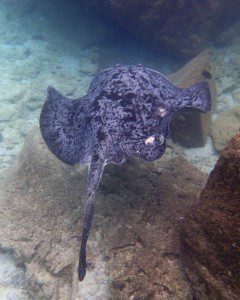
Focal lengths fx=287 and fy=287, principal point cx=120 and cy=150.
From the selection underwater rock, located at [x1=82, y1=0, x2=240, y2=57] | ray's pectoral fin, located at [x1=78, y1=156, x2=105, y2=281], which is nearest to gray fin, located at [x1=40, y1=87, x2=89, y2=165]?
ray's pectoral fin, located at [x1=78, y1=156, x2=105, y2=281]

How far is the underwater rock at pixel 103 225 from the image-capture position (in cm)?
360

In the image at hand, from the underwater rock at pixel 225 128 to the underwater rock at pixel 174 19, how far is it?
3.87 m

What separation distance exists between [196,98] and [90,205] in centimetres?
249

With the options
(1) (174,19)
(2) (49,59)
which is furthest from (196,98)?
(2) (49,59)

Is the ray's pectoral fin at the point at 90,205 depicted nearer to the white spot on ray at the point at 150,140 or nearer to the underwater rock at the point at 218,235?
the white spot on ray at the point at 150,140

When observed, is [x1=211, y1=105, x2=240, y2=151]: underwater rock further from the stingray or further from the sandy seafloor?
the stingray

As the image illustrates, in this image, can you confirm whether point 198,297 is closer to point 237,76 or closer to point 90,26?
point 237,76

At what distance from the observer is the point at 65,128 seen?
474cm

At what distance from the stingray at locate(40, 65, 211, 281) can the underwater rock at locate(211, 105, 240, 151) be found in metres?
1.83

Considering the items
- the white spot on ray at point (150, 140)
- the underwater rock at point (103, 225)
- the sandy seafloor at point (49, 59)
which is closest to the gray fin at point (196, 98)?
the white spot on ray at point (150, 140)

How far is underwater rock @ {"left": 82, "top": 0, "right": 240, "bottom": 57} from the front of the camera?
8734 mm

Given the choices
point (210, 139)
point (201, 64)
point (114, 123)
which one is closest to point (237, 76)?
point (201, 64)

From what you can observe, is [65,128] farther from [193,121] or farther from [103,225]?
[193,121]

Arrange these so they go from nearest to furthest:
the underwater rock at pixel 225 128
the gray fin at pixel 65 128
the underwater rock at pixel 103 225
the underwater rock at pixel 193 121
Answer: the underwater rock at pixel 103 225
the gray fin at pixel 65 128
the underwater rock at pixel 193 121
the underwater rock at pixel 225 128
